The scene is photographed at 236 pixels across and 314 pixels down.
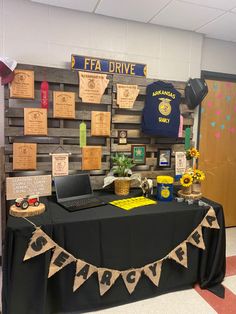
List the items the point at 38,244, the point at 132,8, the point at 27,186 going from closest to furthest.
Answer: the point at 38,244 → the point at 27,186 → the point at 132,8

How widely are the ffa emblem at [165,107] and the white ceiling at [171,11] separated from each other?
80 cm

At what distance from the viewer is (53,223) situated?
170 cm

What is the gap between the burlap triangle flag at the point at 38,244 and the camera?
5.31ft

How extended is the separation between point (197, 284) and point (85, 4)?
8.92ft

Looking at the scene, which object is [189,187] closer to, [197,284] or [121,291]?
[197,284]

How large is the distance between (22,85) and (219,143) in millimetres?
2538

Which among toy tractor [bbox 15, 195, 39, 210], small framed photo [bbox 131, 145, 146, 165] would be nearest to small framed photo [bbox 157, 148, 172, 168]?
small framed photo [bbox 131, 145, 146, 165]

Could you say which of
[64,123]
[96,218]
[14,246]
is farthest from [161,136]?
[14,246]

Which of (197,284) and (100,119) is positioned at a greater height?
(100,119)

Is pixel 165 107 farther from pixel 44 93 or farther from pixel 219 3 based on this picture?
pixel 44 93

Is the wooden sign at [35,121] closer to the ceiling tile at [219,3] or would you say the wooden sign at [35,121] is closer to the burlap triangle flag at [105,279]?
the burlap triangle flag at [105,279]

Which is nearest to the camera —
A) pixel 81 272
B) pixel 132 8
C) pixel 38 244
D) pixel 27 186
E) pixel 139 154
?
pixel 38 244

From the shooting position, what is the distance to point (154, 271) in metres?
2.00

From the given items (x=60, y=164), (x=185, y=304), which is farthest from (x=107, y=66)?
(x=185, y=304)
